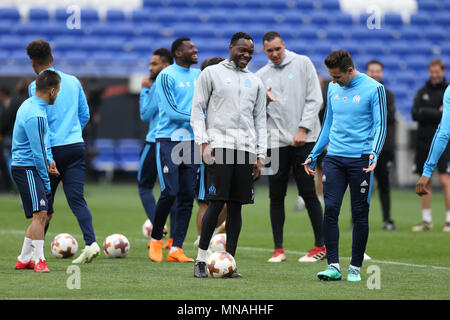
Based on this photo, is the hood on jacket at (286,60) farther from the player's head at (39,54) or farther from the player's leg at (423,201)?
the player's leg at (423,201)

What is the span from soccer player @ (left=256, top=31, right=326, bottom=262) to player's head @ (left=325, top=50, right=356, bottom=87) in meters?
1.75

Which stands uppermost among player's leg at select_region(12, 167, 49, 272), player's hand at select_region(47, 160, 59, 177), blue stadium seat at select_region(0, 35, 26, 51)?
blue stadium seat at select_region(0, 35, 26, 51)

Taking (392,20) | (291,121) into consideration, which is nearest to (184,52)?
(291,121)

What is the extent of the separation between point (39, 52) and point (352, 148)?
10.8ft

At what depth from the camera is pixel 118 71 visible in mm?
22203

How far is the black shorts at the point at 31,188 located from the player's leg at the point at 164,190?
1435 millimetres

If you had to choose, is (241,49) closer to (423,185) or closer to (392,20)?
(423,185)

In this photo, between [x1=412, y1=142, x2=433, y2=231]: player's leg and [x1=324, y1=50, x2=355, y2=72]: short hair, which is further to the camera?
[x1=412, y1=142, x2=433, y2=231]: player's leg

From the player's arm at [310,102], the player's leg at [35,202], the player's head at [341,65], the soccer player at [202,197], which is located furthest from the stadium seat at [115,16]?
the player's head at [341,65]

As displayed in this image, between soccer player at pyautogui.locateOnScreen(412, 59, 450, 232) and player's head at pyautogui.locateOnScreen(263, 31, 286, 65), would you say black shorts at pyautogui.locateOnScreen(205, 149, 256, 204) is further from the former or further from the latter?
soccer player at pyautogui.locateOnScreen(412, 59, 450, 232)

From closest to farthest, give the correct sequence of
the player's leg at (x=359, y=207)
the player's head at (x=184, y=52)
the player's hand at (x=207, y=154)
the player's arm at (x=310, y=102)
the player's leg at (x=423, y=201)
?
the player's leg at (x=359, y=207), the player's hand at (x=207, y=154), the player's head at (x=184, y=52), the player's arm at (x=310, y=102), the player's leg at (x=423, y=201)

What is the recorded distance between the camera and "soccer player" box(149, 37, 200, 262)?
825 cm

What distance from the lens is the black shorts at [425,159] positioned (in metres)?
11.8

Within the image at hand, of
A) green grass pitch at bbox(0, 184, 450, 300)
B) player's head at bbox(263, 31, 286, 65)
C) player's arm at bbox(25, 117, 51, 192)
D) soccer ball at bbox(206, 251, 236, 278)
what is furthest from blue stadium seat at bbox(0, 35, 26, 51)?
soccer ball at bbox(206, 251, 236, 278)
